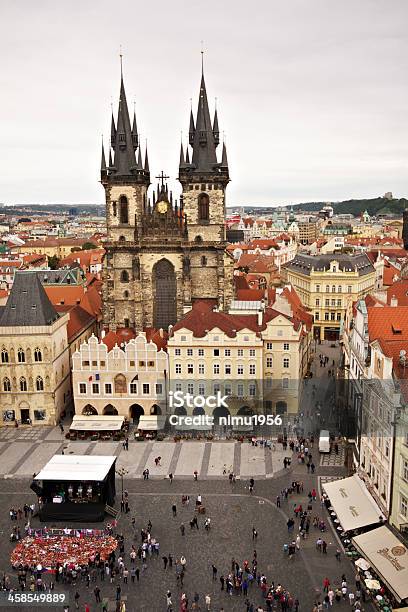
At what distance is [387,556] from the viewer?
38.5 metres

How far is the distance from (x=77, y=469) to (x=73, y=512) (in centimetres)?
321

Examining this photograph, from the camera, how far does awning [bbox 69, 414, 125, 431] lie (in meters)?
63.7

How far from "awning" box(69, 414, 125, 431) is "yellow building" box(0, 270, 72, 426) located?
183 inches

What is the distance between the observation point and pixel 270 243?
19362 centimetres

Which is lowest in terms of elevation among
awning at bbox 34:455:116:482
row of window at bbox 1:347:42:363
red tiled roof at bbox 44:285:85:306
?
awning at bbox 34:455:116:482

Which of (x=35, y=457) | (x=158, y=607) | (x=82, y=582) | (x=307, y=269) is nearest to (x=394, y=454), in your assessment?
(x=158, y=607)

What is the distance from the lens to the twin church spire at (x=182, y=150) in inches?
3204

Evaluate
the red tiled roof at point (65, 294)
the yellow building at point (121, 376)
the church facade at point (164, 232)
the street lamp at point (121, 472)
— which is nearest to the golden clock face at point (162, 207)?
the church facade at point (164, 232)

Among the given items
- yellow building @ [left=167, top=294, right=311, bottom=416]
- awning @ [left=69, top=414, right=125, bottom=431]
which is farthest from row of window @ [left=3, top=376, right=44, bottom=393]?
yellow building @ [left=167, top=294, right=311, bottom=416]

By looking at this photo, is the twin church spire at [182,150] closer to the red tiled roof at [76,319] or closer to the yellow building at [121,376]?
the red tiled roof at [76,319]

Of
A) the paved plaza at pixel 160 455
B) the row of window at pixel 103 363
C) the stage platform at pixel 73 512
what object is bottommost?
the paved plaza at pixel 160 455

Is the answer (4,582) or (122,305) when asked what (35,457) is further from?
(122,305)

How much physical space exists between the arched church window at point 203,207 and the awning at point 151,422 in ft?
95.8

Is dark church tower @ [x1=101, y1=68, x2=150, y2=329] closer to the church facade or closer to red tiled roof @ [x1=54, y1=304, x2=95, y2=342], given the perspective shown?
the church facade
